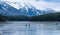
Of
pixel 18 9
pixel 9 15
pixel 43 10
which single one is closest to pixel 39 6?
pixel 43 10

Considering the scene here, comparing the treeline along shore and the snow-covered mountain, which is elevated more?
the snow-covered mountain

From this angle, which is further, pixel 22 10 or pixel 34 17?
pixel 22 10

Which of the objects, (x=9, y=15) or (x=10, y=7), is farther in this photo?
(x=10, y=7)

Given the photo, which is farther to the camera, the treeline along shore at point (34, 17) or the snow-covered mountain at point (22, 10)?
the snow-covered mountain at point (22, 10)

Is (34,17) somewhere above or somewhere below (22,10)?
below

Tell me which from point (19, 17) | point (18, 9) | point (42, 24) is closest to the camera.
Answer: point (19, 17)

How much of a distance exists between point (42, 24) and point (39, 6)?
0.70 meters

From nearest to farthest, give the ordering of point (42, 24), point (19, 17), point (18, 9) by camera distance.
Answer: point (19, 17) < point (18, 9) < point (42, 24)

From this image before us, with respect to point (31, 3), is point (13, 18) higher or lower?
lower

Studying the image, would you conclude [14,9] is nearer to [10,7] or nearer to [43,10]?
[10,7]

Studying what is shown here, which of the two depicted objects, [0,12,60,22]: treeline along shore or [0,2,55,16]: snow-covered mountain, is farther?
[0,2,55,16]: snow-covered mountain

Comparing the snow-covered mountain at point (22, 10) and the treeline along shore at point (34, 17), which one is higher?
the snow-covered mountain at point (22, 10)

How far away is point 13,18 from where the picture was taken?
21.5ft

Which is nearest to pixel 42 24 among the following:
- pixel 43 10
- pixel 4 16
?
pixel 43 10
